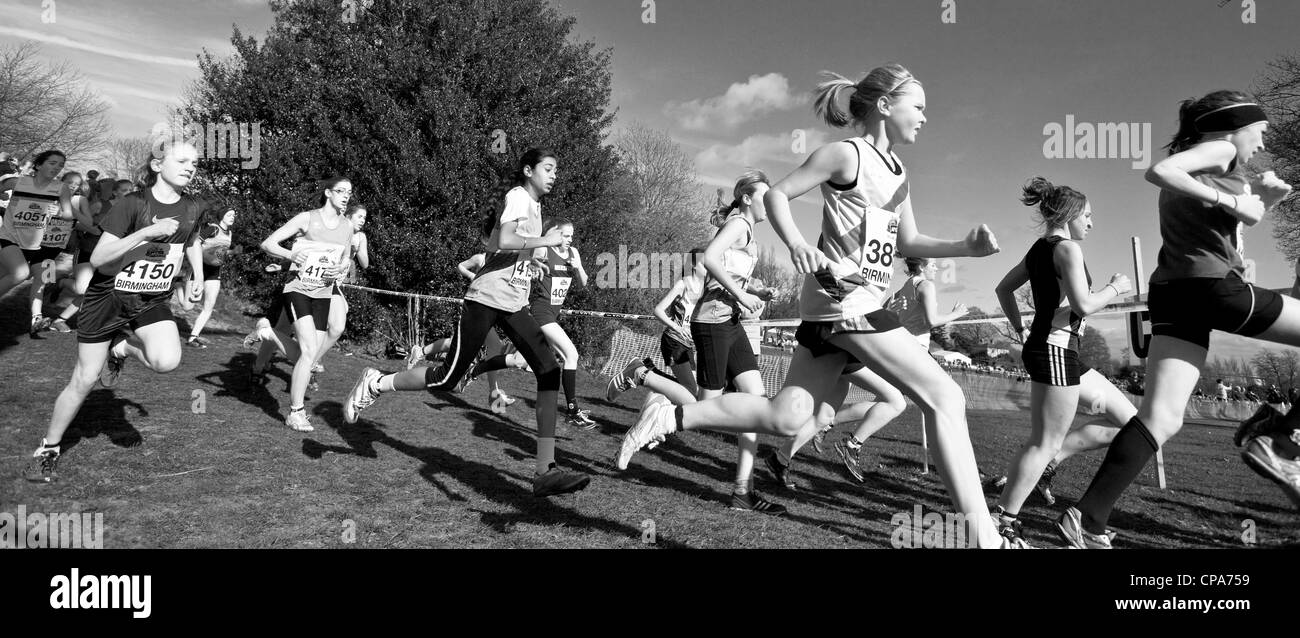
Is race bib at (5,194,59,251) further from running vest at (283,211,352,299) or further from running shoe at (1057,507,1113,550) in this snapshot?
running shoe at (1057,507,1113,550)

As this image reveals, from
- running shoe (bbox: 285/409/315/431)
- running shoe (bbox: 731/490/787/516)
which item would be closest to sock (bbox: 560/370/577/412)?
running shoe (bbox: 285/409/315/431)

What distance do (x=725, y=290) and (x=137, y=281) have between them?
13.7ft

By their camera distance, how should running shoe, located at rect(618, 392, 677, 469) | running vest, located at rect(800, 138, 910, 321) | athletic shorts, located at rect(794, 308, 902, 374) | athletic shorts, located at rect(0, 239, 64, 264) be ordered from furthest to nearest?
athletic shorts, located at rect(0, 239, 64, 264)
running shoe, located at rect(618, 392, 677, 469)
running vest, located at rect(800, 138, 910, 321)
athletic shorts, located at rect(794, 308, 902, 374)

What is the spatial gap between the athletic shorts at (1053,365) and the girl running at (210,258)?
29.9ft

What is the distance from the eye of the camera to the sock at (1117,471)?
3.37 meters

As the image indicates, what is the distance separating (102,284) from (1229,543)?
761 centimetres

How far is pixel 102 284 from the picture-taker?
15.0 feet

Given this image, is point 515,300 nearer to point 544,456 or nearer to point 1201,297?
point 544,456

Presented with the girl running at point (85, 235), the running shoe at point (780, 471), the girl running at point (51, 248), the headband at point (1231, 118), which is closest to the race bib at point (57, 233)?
the girl running at point (51, 248)

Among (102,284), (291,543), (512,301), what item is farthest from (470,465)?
(102,284)

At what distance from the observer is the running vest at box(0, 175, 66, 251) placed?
29.5ft
